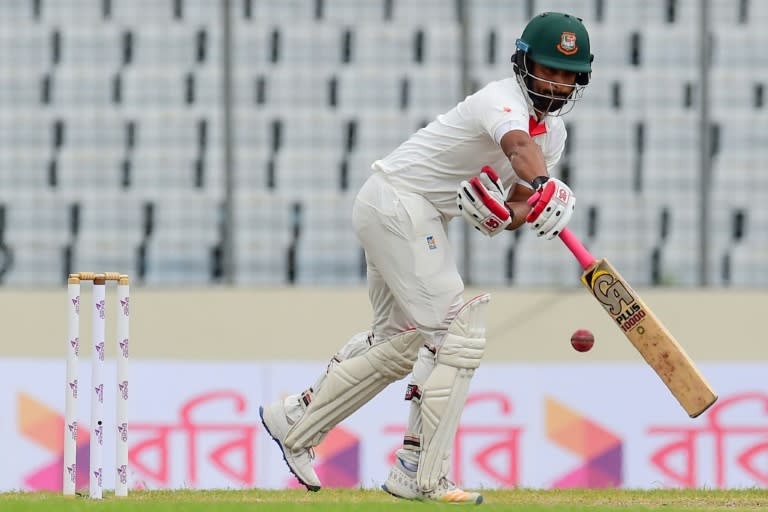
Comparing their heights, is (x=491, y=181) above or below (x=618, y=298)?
above

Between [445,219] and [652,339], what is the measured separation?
0.78 metres

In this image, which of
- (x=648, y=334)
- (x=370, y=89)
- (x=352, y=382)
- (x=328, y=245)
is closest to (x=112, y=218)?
(x=328, y=245)

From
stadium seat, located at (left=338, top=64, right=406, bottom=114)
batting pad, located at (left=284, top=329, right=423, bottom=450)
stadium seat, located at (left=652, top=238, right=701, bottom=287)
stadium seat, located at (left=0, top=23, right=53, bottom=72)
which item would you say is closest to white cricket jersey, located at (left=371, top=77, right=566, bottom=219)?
batting pad, located at (left=284, top=329, right=423, bottom=450)

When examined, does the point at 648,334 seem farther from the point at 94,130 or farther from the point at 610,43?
the point at 94,130

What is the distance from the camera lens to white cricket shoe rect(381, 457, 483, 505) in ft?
15.5

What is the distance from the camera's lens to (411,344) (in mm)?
5062

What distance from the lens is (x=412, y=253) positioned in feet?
15.9

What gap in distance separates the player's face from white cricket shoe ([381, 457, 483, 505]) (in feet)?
4.10

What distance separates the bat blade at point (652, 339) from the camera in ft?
15.5

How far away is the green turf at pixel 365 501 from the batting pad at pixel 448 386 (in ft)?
0.50

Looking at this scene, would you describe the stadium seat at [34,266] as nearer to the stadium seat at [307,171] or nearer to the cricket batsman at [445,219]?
the stadium seat at [307,171]

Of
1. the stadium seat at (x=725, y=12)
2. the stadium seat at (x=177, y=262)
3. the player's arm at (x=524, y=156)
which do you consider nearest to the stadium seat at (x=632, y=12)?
the stadium seat at (x=725, y=12)

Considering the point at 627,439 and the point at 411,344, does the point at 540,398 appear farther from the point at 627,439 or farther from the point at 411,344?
the point at 411,344

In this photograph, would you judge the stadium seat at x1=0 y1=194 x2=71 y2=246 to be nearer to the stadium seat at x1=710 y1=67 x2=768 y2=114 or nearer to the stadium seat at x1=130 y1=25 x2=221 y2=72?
the stadium seat at x1=130 y1=25 x2=221 y2=72
